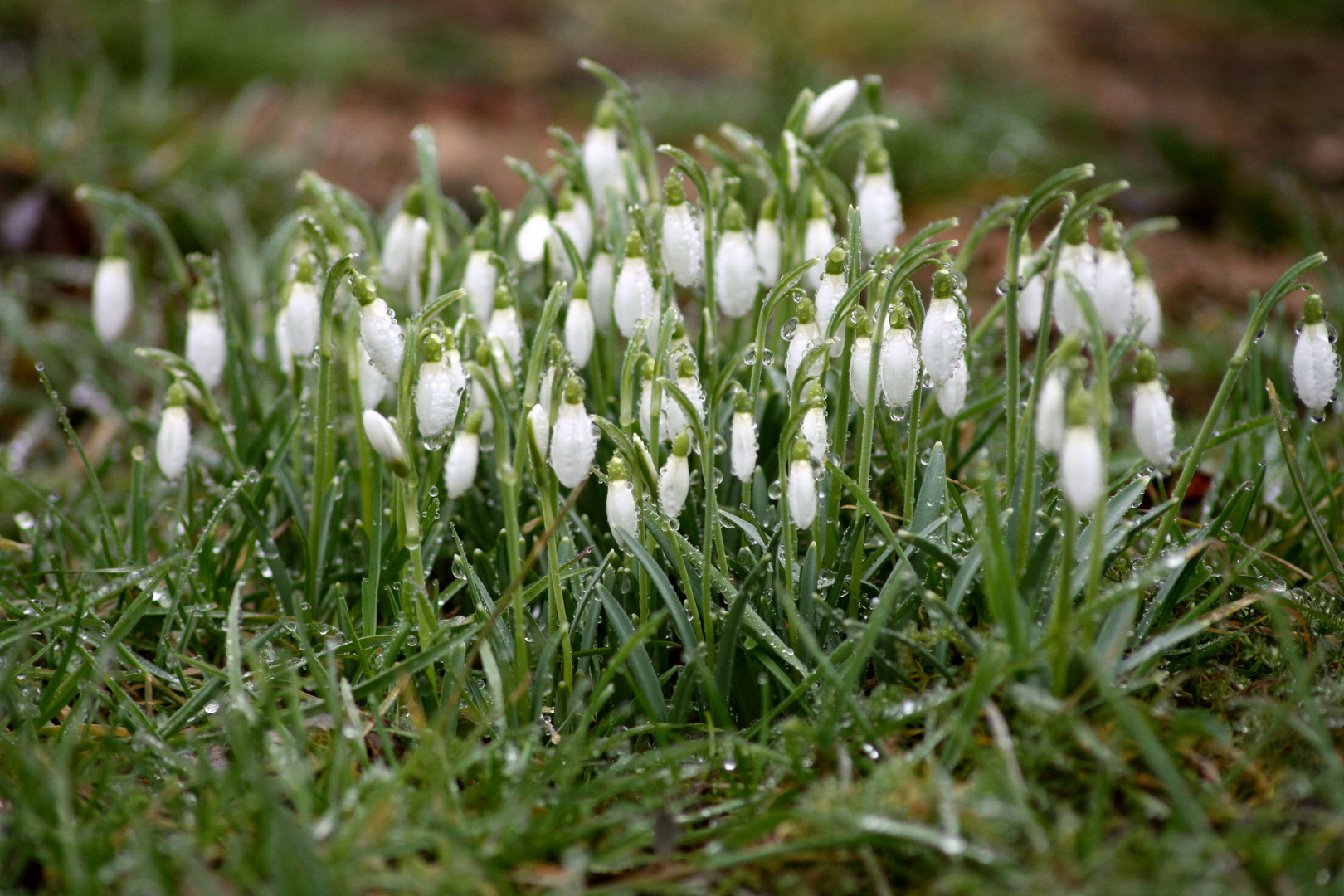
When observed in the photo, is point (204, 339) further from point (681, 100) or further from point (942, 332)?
point (681, 100)

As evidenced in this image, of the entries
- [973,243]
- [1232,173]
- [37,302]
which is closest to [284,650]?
[973,243]

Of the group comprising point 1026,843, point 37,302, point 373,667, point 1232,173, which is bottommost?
point 1026,843

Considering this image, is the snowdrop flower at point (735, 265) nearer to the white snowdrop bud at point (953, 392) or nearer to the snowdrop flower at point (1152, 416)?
the white snowdrop bud at point (953, 392)

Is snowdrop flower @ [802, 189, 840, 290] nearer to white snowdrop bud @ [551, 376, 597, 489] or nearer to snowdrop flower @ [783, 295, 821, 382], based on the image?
snowdrop flower @ [783, 295, 821, 382]

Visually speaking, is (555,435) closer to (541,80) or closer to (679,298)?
(679,298)

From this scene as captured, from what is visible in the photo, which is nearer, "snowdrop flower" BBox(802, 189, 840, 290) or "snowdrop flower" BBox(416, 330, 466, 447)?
"snowdrop flower" BBox(416, 330, 466, 447)

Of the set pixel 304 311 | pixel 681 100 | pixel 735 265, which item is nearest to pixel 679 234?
pixel 735 265

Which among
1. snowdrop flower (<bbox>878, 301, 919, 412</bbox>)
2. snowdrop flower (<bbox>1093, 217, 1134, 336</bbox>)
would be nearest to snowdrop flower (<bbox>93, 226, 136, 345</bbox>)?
snowdrop flower (<bbox>878, 301, 919, 412</bbox>)
